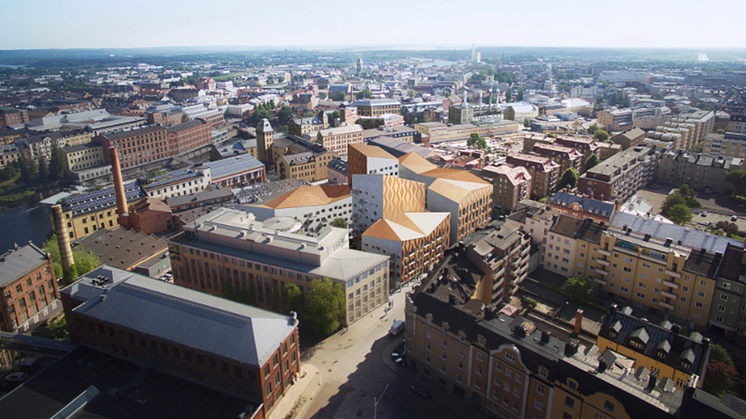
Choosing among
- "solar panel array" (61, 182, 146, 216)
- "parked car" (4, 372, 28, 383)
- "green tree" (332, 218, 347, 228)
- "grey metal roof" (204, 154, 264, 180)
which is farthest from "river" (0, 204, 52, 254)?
"green tree" (332, 218, 347, 228)

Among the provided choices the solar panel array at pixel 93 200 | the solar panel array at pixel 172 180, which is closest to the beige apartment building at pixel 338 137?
the solar panel array at pixel 172 180

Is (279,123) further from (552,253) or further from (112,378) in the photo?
(112,378)

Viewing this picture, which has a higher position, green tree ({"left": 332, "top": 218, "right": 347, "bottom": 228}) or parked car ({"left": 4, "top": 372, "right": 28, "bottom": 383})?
green tree ({"left": 332, "top": 218, "right": 347, "bottom": 228})

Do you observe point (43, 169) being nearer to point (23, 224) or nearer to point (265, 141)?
point (23, 224)

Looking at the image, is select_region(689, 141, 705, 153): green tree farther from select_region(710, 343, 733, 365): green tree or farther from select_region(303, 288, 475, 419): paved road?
select_region(303, 288, 475, 419): paved road

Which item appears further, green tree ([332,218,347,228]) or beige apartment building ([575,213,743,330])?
green tree ([332,218,347,228])

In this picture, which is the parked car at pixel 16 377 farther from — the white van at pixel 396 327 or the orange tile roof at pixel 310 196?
the white van at pixel 396 327

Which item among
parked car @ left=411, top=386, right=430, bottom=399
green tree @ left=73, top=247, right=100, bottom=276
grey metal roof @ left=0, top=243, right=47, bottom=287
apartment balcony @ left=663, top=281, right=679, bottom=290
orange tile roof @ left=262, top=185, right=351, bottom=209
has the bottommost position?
parked car @ left=411, top=386, right=430, bottom=399
